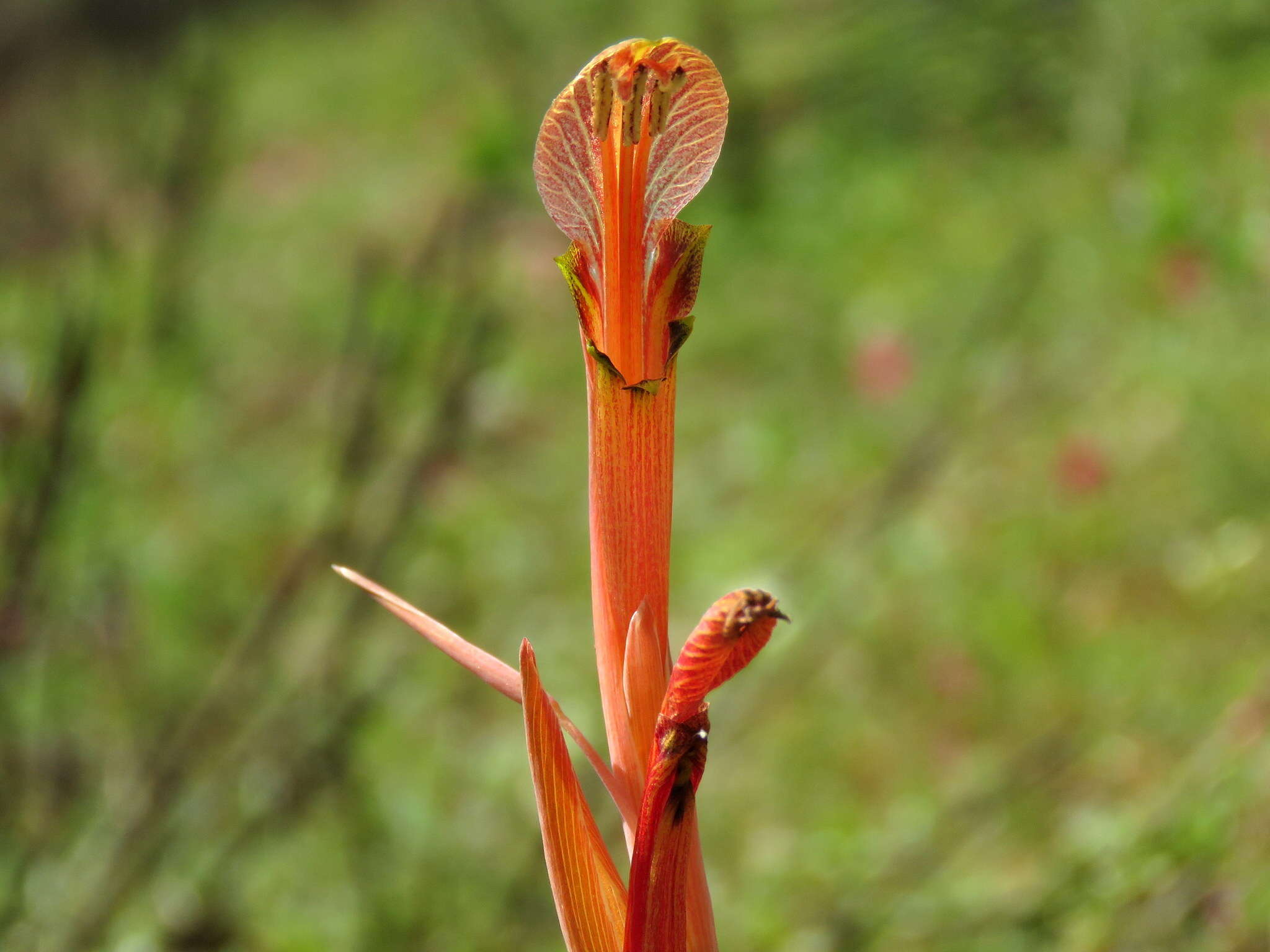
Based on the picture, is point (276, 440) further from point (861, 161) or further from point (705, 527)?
point (861, 161)

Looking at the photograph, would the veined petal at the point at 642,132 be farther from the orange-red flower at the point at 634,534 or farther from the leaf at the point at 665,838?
the leaf at the point at 665,838

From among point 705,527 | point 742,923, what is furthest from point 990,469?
point 742,923

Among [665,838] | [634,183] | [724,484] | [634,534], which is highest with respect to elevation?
[724,484]

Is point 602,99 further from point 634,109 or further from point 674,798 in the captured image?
point 674,798

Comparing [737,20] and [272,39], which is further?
[272,39]

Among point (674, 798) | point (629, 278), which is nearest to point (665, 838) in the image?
point (674, 798)

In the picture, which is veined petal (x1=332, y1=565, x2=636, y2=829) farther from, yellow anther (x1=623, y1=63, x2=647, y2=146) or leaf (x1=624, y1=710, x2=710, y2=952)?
yellow anther (x1=623, y1=63, x2=647, y2=146)

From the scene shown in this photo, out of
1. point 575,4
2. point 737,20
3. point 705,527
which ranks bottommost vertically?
point 705,527
